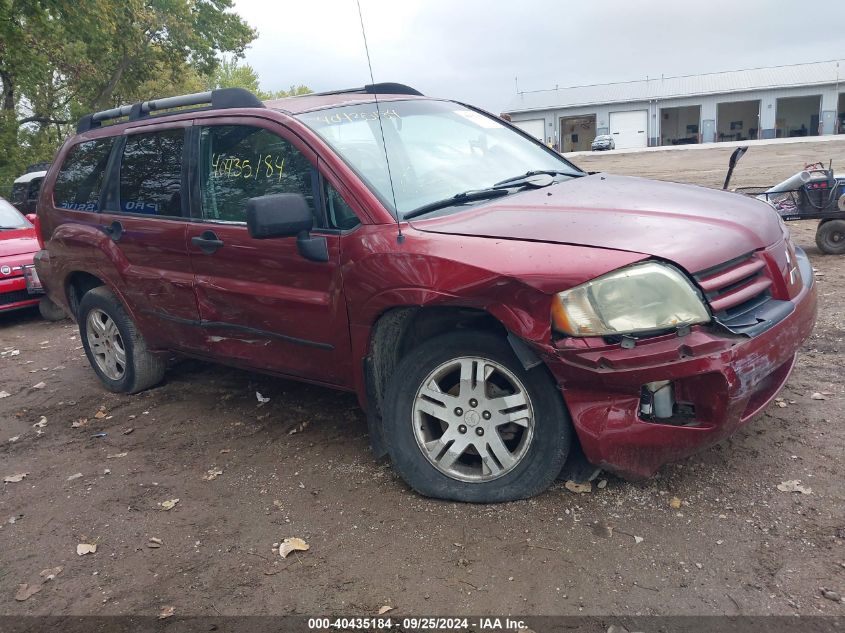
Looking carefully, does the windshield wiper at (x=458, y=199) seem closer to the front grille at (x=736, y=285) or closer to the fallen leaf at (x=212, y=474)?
the front grille at (x=736, y=285)

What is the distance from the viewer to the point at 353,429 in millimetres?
4211

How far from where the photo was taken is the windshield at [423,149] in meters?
3.50

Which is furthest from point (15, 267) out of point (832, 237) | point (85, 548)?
point (832, 237)

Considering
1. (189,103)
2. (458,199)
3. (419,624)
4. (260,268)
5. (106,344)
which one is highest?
(189,103)

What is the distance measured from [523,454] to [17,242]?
7727 mm

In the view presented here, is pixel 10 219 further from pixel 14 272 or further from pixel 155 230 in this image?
pixel 155 230

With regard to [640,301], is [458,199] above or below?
above

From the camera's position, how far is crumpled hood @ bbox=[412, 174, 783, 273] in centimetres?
278

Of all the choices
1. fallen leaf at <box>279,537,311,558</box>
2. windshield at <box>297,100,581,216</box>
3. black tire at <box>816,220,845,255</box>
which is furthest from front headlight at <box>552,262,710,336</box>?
black tire at <box>816,220,845,255</box>

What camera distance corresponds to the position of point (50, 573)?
3.05 meters

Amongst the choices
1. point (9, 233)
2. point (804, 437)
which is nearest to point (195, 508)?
point (804, 437)

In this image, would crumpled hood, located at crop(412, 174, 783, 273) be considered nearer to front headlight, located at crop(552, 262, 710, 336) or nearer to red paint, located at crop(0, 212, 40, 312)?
front headlight, located at crop(552, 262, 710, 336)

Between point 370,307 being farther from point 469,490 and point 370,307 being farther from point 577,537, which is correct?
point 577,537

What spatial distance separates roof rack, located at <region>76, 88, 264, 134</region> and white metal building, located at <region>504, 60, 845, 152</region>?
53.2m
